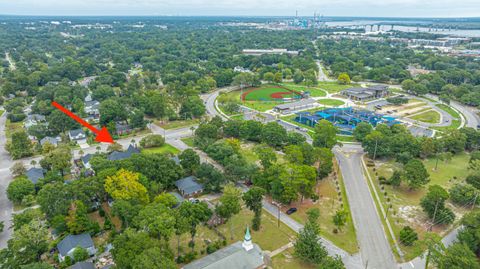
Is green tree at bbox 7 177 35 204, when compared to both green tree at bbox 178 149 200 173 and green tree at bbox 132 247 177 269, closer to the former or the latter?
green tree at bbox 178 149 200 173

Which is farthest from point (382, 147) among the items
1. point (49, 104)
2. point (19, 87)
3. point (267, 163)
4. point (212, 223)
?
point (19, 87)

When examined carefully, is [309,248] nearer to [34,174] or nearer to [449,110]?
[34,174]

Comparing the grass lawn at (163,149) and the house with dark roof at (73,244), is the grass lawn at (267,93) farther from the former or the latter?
→ the house with dark roof at (73,244)

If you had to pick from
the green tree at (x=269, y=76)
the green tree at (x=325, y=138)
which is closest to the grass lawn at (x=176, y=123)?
the green tree at (x=325, y=138)

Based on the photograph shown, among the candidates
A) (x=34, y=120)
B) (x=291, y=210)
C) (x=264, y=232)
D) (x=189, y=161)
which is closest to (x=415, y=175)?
(x=291, y=210)

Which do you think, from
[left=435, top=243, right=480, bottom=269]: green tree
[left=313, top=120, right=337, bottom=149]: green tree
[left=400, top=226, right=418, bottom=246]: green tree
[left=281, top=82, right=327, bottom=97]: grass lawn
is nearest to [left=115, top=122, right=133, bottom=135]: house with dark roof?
[left=313, top=120, right=337, bottom=149]: green tree

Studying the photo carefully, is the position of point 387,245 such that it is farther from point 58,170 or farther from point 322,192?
point 58,170
